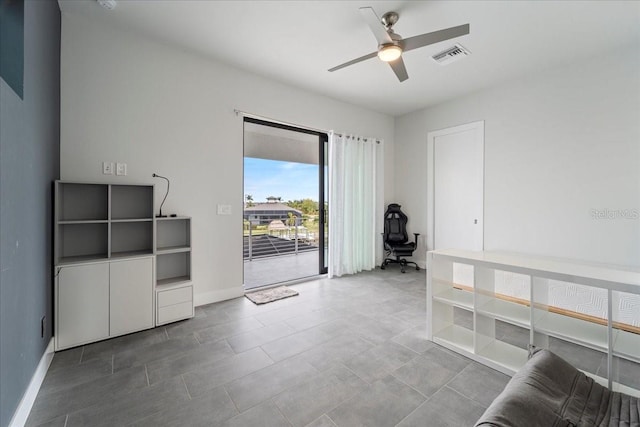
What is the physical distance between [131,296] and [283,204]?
3.57 meters

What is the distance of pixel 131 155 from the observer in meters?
2.73

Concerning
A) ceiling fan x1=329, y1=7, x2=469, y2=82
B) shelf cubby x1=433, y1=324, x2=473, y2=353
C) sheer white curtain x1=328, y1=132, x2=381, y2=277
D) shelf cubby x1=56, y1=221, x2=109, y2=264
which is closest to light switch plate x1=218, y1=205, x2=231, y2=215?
shelf cubby x1=56, y1=221, x2=109, y2=264

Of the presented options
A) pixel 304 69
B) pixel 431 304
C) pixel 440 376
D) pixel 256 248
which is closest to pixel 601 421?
pixel 440 376

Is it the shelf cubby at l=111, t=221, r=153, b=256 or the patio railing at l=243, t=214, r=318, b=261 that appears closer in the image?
the shelf cubby at l=111, t=221, r=153, b=256

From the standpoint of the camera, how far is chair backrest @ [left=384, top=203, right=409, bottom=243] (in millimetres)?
4988

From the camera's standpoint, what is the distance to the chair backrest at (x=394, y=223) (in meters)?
4.99

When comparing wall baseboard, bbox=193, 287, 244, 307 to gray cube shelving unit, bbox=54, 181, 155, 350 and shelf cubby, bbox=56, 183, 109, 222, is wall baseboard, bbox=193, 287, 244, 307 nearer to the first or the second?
gray cube shelving unit, bbox=54, 181, 155, 350

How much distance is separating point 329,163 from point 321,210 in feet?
2.62

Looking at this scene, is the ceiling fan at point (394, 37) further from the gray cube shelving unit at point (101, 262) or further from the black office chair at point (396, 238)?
the black office chair at point (396, 238)

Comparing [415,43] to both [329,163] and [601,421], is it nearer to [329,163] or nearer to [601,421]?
[329,163]

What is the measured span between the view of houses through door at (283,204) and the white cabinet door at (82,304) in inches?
72.4

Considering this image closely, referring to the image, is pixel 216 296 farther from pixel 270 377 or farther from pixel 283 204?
pixel 283 204

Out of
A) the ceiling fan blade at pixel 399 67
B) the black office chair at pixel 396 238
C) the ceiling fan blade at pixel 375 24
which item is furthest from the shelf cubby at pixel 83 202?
the black office chair at pixel 396 238

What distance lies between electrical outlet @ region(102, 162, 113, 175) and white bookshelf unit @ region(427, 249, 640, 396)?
3.19 meters
